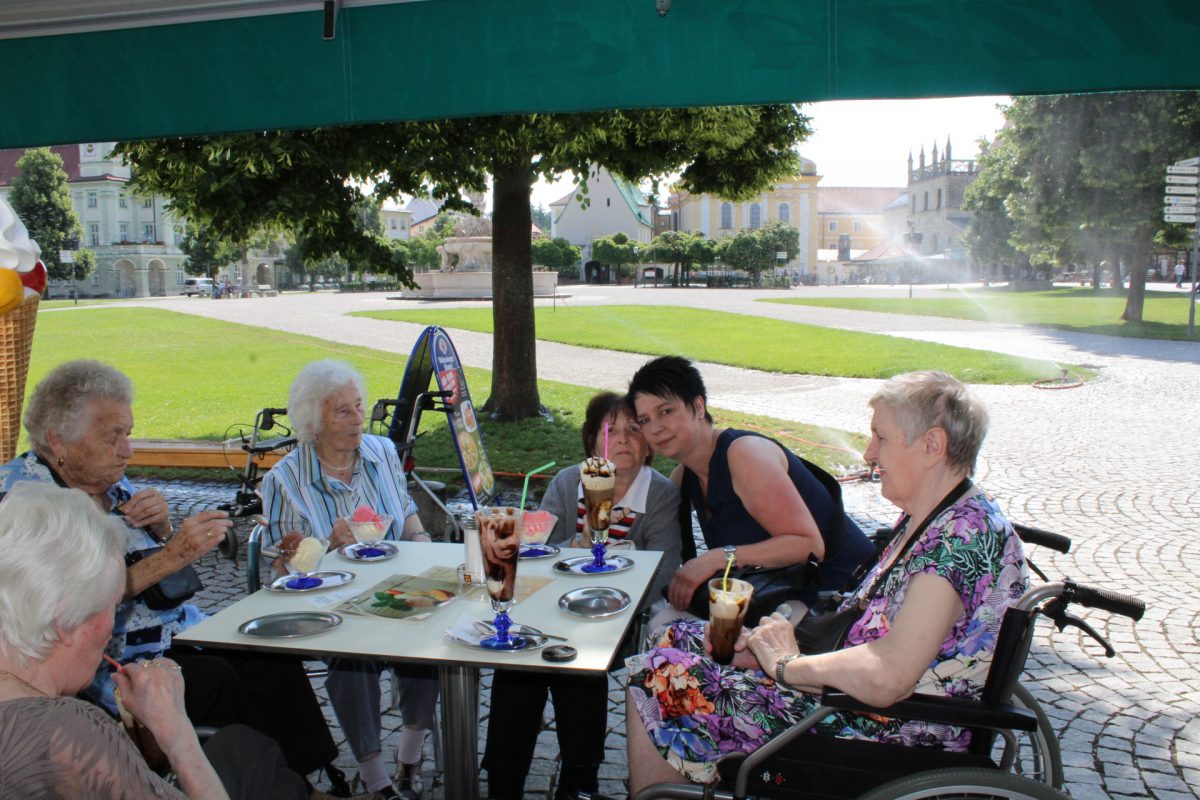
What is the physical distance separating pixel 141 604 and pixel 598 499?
140 cm

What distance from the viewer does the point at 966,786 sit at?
2.01 meters

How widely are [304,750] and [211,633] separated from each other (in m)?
0.61

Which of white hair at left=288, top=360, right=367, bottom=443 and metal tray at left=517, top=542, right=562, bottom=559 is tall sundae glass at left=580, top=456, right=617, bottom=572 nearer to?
metal tray at left=517, top=542, right=562, bottom=559

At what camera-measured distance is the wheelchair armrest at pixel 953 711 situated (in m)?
2.02

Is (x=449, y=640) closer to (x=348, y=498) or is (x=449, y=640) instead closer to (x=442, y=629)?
(x=442, y=629)

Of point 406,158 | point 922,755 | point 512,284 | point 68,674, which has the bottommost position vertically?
point 922,755

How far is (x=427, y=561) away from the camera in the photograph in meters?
3.27

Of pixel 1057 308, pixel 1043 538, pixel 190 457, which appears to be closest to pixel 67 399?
pixel 1043 538

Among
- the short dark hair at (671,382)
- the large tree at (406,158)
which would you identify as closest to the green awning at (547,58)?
the short dark hair at (671,382)

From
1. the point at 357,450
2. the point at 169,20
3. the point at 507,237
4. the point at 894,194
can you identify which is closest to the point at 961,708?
the point at 357,450

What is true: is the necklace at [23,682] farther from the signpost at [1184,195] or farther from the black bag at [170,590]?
the signpost at [1184,195]

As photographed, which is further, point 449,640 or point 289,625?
point 289,625

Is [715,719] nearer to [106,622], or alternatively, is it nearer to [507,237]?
[106,622]

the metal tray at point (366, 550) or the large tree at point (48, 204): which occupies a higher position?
the large tree at point (48, 204)
